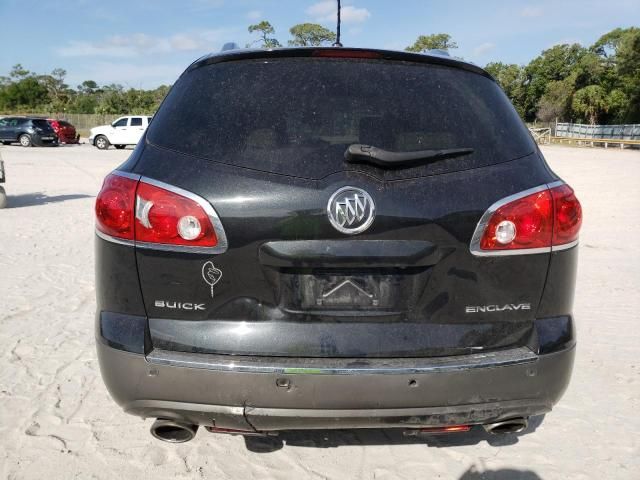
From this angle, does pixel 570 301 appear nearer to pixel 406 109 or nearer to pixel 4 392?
pixel 406 109

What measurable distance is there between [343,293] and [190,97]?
3.42 feet

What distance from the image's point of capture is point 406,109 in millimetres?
2234

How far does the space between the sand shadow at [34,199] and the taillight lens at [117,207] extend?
9.15 metres

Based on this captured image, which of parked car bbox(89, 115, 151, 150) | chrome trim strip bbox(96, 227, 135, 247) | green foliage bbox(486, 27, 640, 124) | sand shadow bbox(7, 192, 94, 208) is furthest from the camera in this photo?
green foliage bbox(486, 27, 640, 124)

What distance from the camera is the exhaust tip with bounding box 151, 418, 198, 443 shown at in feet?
7.16

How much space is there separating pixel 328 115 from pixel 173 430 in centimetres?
144

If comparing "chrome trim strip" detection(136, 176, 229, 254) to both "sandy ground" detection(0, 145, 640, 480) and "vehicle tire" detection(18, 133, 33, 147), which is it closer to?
"sandy ground" detection(0, 145, 640, 480)

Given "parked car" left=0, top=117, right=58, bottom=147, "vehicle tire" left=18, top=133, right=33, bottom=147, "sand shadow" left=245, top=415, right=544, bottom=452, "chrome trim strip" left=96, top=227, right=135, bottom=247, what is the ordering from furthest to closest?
"vehicle tire" left=18, top=133, right=33, bottom=147
"parked car" left=0, top=117, right=58, bottom=147
"sand shadow" left=245, top=415, right=544, bottom=452
"chrome trim strip" left=96, top=227, right=135, bottom=247

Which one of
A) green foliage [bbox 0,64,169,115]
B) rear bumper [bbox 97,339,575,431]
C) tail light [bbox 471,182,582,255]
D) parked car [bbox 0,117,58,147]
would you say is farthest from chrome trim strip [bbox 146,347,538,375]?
green foliage [bbox 0,64,169,115]

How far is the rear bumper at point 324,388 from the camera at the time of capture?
6.53 feet

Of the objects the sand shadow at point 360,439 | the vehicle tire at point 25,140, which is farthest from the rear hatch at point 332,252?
the vehicle tire at point 25,140

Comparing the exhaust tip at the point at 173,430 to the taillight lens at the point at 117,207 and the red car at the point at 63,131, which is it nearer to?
the taillight lens at the point at 117,207

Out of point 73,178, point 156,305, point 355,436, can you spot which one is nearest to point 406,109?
point 156,305

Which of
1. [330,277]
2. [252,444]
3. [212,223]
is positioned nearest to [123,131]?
[252,444]
